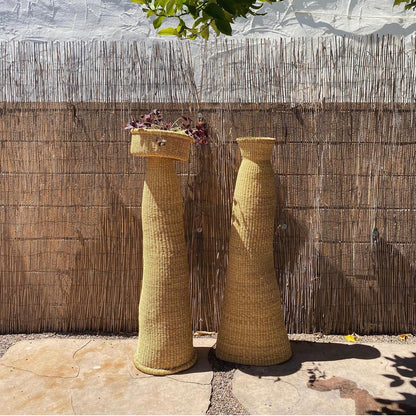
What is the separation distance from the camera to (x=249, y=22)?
406 cm

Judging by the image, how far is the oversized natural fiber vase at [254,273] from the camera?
2395 mm

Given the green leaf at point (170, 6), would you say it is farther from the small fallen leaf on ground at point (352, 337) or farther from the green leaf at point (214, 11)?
the small fallen leaf on ground at point (352, 337)

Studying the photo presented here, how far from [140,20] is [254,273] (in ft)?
9.87

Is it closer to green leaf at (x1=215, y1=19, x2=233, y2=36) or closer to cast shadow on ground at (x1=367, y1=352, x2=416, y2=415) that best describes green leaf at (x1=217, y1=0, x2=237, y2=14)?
green leaf at (x1=215, y1=19, x2=233, y2=36)

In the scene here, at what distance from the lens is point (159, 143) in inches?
86.8

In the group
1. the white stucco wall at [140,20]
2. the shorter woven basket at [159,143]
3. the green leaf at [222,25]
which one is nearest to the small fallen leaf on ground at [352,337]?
the shorter woven basket at [159,143]

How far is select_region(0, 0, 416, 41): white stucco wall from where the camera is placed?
4047 mm

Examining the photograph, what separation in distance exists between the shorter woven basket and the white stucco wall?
2271 millimetres

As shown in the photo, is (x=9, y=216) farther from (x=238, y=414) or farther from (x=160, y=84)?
(x=238, y=414)

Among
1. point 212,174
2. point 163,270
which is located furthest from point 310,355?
point 212,174

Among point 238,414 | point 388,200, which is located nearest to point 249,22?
point 388,200

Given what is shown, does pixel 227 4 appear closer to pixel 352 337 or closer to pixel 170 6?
pixel 170 6

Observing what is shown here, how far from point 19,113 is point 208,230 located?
5.15 ft

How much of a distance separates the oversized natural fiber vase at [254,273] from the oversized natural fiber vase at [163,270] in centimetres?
34
